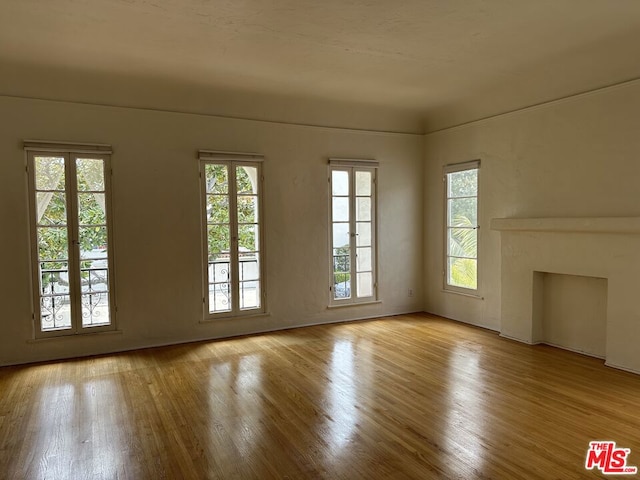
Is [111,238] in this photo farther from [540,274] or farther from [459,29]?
[540,274]

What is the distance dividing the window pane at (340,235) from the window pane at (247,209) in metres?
1.22

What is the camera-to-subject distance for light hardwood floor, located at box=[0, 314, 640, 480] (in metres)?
2.68

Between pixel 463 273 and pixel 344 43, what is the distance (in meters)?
3.69

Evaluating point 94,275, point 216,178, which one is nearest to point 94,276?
point 94,275

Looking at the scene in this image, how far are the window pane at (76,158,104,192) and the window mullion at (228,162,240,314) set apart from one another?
148 centimetres

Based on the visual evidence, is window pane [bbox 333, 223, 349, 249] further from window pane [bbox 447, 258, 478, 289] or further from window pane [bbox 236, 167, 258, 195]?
window pane [bbox 447, 258, 478, 289]

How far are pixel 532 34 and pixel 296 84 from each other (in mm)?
2596

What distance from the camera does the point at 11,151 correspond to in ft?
15.2

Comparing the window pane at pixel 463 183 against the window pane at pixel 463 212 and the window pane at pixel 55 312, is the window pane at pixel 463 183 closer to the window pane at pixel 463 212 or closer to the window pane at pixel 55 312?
the window pane at pixel 463 212

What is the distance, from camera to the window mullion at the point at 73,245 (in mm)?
4867

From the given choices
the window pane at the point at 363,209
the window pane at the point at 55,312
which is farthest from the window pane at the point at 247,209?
the window pane at the point at 55,312

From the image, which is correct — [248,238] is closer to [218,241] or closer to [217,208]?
[218,241]

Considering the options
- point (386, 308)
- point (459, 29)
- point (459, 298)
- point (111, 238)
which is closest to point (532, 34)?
point (459, 29)
